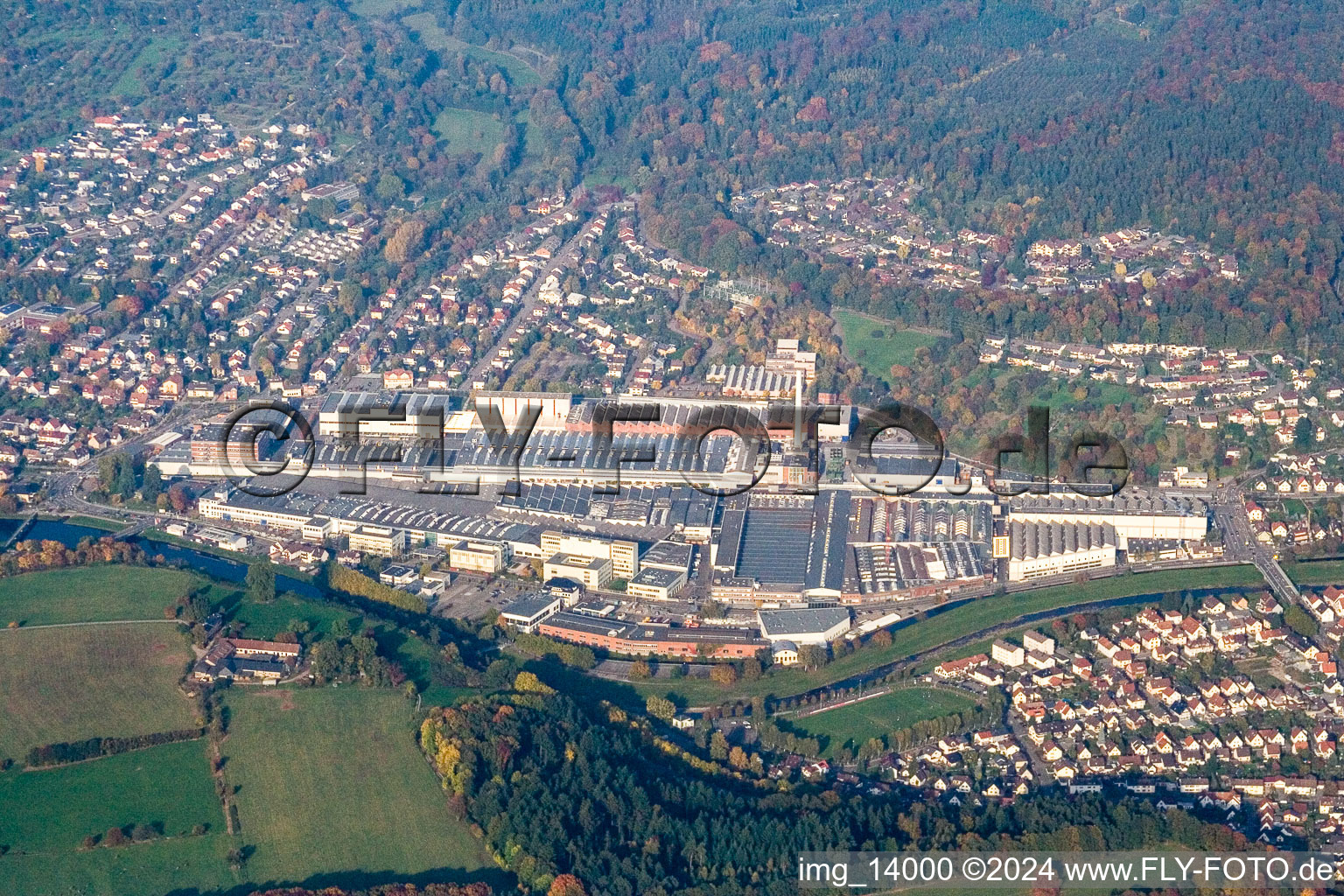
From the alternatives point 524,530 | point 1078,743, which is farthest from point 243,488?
point 1078,743

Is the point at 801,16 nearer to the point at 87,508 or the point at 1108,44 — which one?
the point at 1108,44

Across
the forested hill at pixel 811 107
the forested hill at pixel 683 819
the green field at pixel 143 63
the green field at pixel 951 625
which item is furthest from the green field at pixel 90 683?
the green field at pixel 143 63

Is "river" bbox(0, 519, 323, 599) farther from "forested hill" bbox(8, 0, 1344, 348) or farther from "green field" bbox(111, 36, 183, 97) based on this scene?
"green field" bbox(111, 36, 183, 97)

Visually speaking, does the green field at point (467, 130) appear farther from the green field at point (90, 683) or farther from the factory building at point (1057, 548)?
the green field at point (90, 683)

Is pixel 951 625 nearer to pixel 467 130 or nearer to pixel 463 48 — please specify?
pixel 467 130

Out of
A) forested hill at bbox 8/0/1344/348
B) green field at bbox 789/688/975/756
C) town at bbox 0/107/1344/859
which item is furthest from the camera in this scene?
forested hill at bbox 8/0/1344/348

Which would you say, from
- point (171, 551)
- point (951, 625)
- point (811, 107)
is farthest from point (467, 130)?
point (951, 625)

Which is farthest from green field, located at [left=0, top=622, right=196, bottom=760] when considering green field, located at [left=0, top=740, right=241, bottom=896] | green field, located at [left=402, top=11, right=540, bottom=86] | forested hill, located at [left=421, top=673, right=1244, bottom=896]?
green field, located at [left=402, top=11, right=540, bottom=86]
